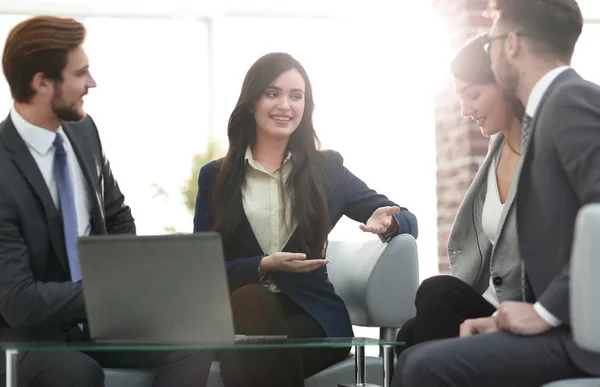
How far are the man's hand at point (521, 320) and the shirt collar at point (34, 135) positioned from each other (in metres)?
1.48

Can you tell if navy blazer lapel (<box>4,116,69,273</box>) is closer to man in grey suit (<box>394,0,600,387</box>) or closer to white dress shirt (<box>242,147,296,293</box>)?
white dress shirt (<box>242,147,296,293</box>)

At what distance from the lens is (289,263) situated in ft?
8.47

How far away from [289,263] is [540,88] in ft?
2.98

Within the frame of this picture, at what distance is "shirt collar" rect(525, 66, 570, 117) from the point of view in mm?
2027

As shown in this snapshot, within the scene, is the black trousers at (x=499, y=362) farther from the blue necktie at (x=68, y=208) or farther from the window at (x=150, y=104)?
the window at (x=150, y=104)

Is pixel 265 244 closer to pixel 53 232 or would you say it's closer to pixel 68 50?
pixel 53 232

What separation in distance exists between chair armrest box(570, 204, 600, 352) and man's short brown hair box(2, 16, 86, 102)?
1.73 m

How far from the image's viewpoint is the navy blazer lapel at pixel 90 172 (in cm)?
275

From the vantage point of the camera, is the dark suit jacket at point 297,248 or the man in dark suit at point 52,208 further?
the dark suit jacket at point 297,248

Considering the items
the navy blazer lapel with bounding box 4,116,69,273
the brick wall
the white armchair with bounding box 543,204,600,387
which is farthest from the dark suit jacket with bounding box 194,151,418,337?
the brick wall

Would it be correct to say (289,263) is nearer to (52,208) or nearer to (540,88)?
(52,208)

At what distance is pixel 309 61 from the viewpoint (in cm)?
635

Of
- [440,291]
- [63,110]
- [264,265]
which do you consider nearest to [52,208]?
[63,110]

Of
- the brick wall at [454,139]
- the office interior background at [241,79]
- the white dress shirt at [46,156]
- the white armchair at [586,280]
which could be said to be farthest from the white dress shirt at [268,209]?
the office interior background at [241,79]
